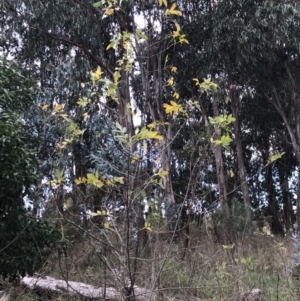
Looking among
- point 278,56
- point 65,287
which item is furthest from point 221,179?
point 65,287

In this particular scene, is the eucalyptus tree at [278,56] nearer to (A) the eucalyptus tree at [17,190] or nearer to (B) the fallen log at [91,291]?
(A) the eucalyptus tree at [17,190]

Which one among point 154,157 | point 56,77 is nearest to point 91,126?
point 56,77

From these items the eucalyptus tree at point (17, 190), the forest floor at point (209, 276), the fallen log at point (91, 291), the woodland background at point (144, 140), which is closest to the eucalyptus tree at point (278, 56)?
the woodland background at point (144, 140)

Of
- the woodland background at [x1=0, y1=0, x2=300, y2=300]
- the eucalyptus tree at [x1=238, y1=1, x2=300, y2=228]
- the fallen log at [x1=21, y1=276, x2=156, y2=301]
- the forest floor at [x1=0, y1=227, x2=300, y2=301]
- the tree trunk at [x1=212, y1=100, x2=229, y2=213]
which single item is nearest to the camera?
the woodland background at [x1=0, y1=0, x2=300, y2=300]

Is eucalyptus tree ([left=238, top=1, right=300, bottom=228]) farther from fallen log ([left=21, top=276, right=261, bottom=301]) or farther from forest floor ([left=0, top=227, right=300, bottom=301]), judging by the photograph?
fallen log ([left=21, top=276, right=261, bottom=301])

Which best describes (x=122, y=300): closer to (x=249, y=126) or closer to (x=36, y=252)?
(x=36, y=252)

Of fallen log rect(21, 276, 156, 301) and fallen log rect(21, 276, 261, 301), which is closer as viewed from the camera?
fallen log rect(21, 276, 261, 301)

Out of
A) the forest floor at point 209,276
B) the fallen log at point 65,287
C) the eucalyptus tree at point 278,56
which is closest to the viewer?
the forest floor at point 209,276

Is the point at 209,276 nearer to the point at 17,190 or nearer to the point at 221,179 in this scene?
the point at 17,190

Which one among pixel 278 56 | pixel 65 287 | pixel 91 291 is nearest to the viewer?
pixel 91 291

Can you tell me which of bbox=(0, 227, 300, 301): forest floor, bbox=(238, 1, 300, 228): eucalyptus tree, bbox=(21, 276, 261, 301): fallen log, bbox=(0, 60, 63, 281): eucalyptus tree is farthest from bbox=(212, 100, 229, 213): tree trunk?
bbox=(0, 60, 63, 281): eucalyptus tree

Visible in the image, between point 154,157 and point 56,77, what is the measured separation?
25.7ft

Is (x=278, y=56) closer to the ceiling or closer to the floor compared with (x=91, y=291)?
closer to the ceiling

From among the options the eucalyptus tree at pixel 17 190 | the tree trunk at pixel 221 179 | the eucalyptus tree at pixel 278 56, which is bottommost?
the eucalyptus tree at pixel 17 190
